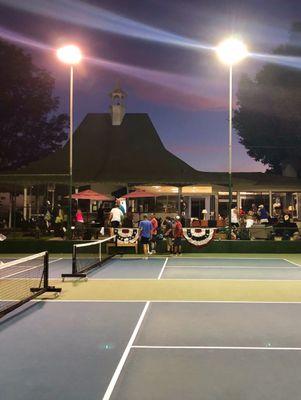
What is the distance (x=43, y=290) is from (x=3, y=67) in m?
37.2

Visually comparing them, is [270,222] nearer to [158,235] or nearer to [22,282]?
[158,235]

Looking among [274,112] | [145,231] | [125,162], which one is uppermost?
[274,112]

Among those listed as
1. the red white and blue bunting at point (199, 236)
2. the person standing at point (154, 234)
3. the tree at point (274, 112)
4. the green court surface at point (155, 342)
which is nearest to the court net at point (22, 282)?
the green court surface at point (155, 342)

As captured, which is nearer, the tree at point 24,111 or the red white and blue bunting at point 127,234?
the red white and blue bunting at point 127,234

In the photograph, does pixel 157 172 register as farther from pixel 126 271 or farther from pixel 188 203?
pixel 126 271

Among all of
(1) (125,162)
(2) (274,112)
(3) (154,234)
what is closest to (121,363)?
(3) (154,234)

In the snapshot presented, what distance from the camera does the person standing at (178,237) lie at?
18.9 meters

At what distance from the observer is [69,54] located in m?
20.1

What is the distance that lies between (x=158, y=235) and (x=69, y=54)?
26.2ft

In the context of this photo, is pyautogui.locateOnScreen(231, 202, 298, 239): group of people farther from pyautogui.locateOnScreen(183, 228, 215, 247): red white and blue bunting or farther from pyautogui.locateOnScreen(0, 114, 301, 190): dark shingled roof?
pyautogui.locateOnScreen(0, 114, 301, 190): dark shingled roof

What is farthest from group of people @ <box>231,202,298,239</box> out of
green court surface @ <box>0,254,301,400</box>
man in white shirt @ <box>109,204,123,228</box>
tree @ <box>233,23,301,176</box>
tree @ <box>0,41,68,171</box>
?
tree @ <box>0,41,68,171</box>

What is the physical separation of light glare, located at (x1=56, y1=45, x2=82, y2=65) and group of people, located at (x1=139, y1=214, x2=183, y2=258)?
699 centimetres

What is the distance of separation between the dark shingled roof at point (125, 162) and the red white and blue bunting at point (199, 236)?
6705mm

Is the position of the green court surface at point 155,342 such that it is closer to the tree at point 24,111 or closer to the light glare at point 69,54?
the light glare at point 69,54
